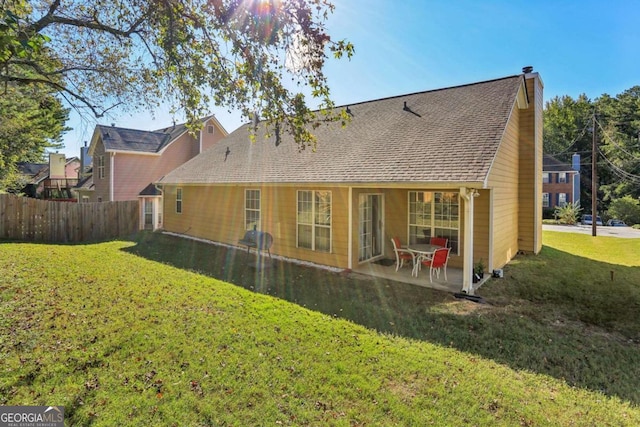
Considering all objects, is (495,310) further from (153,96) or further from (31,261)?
(31,261)

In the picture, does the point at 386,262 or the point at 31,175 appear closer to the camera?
the point at 386,262

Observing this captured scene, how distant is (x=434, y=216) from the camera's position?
9742 mm

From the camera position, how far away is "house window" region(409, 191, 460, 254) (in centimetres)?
939

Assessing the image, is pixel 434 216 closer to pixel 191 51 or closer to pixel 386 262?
pixel 386 262

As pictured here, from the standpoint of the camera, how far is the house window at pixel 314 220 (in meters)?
9.66

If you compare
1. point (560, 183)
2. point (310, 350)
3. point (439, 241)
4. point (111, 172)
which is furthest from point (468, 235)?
point (560, 183)

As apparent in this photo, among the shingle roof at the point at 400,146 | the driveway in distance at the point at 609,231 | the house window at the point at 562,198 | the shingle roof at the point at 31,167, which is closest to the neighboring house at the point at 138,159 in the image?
the shingle roof at the point at 400,146

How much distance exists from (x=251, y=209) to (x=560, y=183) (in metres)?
39.7

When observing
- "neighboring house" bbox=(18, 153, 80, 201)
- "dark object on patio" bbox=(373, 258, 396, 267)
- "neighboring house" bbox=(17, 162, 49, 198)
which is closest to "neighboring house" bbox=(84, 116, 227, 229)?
"neighboring house" bbox=(18, 153, 80, 201)

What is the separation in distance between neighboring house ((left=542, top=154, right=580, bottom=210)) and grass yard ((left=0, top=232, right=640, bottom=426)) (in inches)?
1409

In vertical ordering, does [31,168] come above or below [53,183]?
above

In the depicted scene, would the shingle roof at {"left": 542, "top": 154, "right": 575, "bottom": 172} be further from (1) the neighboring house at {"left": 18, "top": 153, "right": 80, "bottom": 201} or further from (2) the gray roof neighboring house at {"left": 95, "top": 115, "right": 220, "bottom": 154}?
(1) the neighboring house at {"left": 18, "top": 153, "right": 80, "bottom": 201}

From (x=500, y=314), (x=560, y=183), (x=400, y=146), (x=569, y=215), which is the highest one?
(x=560, y=183)

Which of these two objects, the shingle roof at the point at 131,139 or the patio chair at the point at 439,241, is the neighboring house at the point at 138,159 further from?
the patio chair at the point at 439,241
